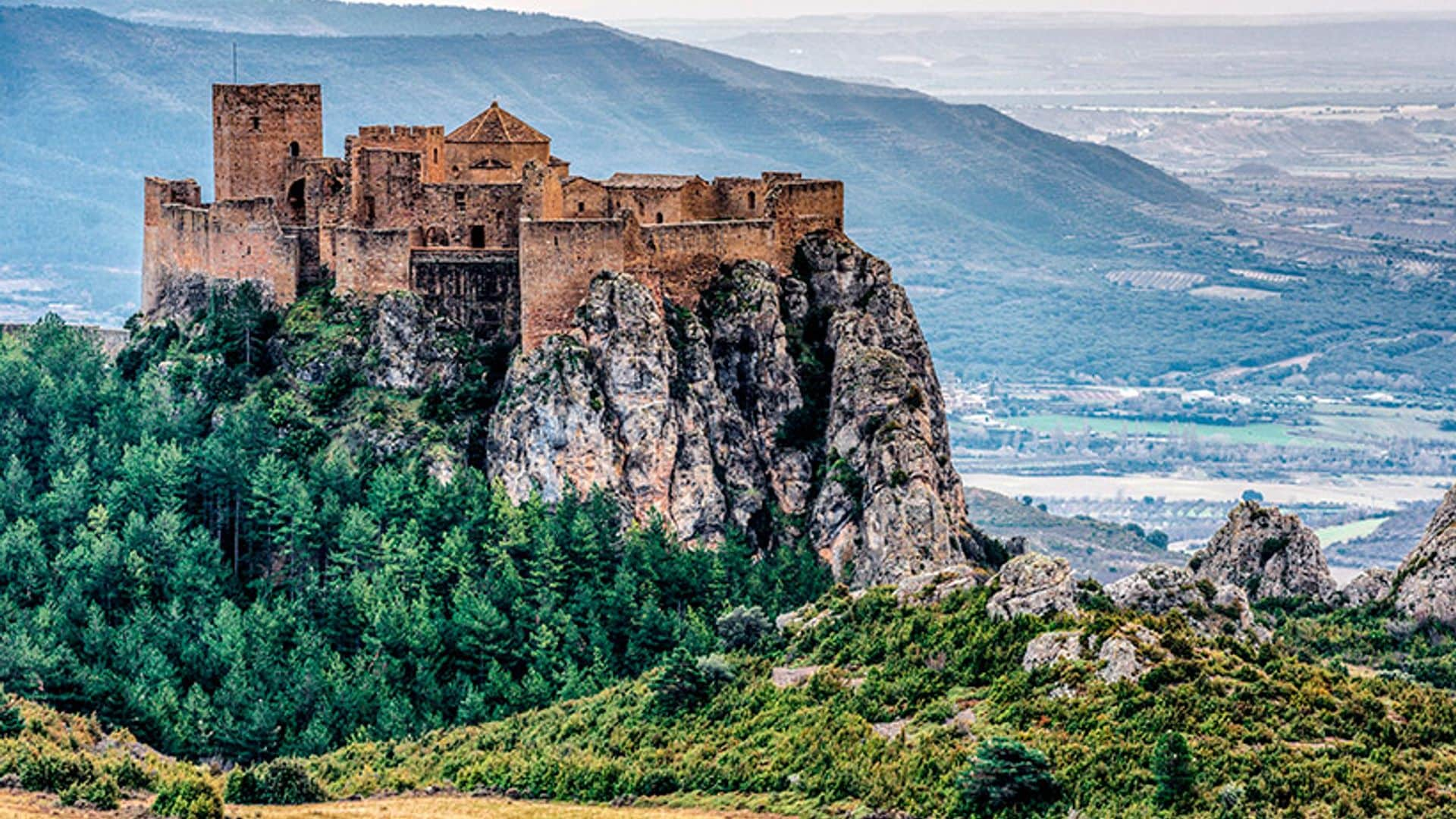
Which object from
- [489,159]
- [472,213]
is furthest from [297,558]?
[489,159]

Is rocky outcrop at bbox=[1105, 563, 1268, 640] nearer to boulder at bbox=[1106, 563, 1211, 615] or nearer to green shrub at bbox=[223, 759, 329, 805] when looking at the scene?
boulder at bbox=[1106, 563, 1211, 615]

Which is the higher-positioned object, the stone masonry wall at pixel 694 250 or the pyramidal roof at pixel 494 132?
the pyramidal roof at pixel 494 132

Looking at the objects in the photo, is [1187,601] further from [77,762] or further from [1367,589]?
[77,762]

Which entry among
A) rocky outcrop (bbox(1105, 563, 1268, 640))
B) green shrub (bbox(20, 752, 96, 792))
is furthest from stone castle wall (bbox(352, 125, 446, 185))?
rocky outcrop (bbox(1105, 563, 1268, 640))

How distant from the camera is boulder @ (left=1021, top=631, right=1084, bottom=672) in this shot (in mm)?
56469

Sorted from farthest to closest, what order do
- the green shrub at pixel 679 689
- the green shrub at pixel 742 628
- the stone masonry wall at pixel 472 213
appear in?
the stone masonry wall at pixel 472 213 → the green shrub at pixel 742 628 → the green shrub at pixel 679 689

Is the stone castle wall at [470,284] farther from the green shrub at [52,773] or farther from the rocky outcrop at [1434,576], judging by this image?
the rocky outcrop at [1434,576]

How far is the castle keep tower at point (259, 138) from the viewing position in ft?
294

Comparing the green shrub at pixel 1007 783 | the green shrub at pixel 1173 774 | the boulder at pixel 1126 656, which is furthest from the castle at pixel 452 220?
the green shrub at pixel 1173 774

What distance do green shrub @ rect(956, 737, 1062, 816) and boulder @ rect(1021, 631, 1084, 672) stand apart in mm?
6139

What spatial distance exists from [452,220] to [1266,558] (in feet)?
92.8

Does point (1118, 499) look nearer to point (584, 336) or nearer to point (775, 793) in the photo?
point (584, 336)

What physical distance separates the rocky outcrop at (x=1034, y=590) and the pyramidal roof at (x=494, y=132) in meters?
33.8

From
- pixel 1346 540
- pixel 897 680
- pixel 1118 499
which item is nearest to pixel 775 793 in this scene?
pixel 897 680
